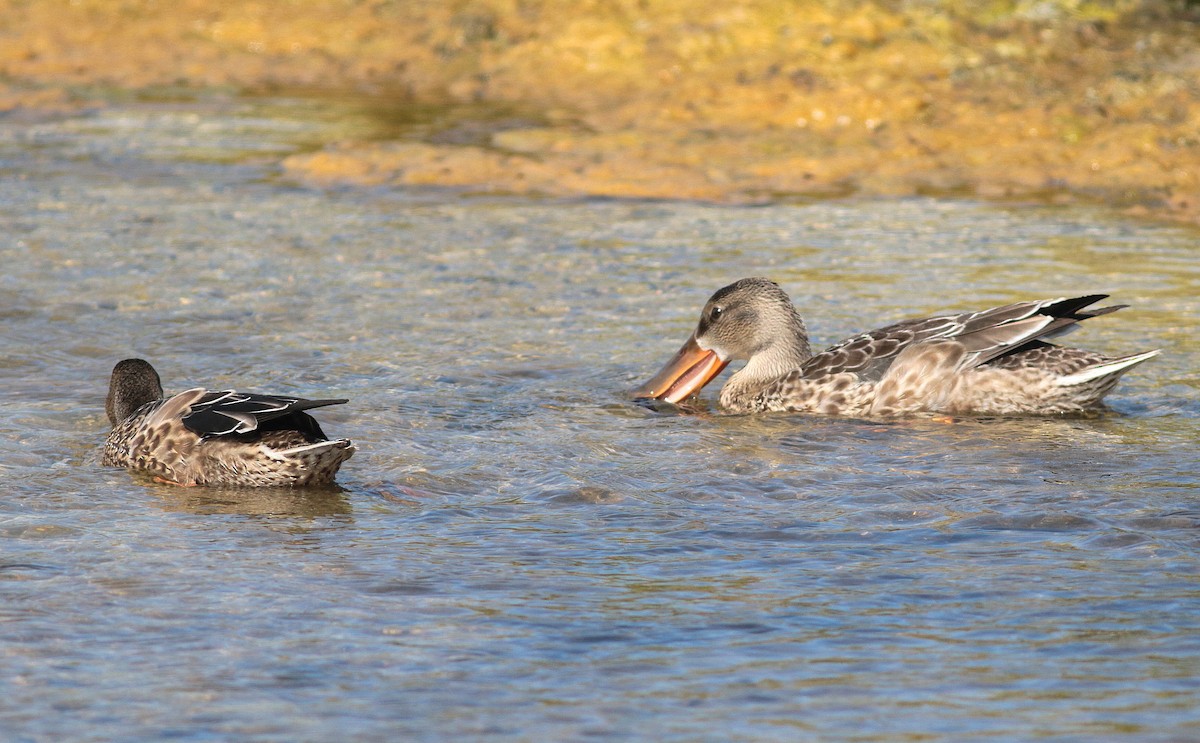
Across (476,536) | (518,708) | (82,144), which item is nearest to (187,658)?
(518,708)

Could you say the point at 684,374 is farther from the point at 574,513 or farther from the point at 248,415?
the point at 248,415

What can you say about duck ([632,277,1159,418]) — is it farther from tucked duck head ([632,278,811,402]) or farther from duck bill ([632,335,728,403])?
tucked duck head ([632,278,811,402])

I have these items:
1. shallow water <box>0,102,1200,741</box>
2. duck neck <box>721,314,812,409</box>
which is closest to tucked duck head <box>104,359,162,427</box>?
shallow water <box>0,102,1200,741</box>

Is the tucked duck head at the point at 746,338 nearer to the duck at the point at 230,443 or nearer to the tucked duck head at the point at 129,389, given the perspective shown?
the duck at the point at 230,443

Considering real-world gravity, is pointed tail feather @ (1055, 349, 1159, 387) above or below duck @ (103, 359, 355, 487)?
below

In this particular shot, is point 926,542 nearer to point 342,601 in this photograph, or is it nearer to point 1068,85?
point 342,601

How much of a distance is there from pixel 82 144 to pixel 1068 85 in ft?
31.1

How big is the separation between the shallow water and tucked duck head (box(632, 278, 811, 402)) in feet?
1.28

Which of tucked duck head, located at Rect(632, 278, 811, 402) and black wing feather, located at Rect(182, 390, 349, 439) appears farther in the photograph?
tucked duck head, located at Rect(632, 278, 811, 402)

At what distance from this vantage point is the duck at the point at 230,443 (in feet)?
24.0

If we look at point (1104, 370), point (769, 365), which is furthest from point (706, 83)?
point (1104, 370)

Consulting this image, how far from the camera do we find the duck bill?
9.24 m

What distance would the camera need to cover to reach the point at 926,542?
6453 millimetres

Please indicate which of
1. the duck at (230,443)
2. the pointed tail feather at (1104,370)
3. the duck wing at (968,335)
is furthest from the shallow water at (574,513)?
the duck wing at (968,335)
